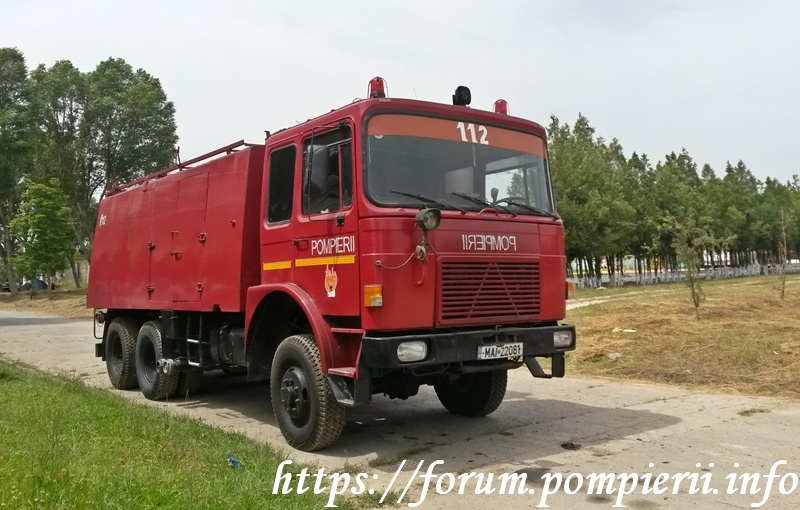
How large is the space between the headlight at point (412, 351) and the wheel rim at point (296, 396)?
3.60 feet

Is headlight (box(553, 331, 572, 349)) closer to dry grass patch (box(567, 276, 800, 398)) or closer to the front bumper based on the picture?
the front bumper

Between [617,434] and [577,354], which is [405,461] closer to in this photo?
[617,434]

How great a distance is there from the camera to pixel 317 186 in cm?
616

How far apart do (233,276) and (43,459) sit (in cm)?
286

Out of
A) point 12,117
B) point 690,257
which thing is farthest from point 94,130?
point 690,257

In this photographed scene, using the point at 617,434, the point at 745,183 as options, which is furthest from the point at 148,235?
the point at 745,183

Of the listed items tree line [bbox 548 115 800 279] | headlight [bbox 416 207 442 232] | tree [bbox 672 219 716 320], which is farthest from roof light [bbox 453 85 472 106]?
tree line [bbox 548 115 800 279]

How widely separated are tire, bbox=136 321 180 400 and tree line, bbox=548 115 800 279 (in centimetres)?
2116

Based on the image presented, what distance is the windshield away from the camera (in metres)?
5.80

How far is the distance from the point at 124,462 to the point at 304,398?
1.66 meters

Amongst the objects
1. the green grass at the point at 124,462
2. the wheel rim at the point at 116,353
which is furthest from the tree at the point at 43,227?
the green grass at the point at 124,462

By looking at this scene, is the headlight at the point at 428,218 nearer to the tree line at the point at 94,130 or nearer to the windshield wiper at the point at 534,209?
the windshield wiper at the point at 534,209

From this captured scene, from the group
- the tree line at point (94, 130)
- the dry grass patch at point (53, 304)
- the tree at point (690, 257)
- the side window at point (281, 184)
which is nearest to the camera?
the side window at point (281, 184)

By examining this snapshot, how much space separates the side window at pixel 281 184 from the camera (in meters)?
6.64
